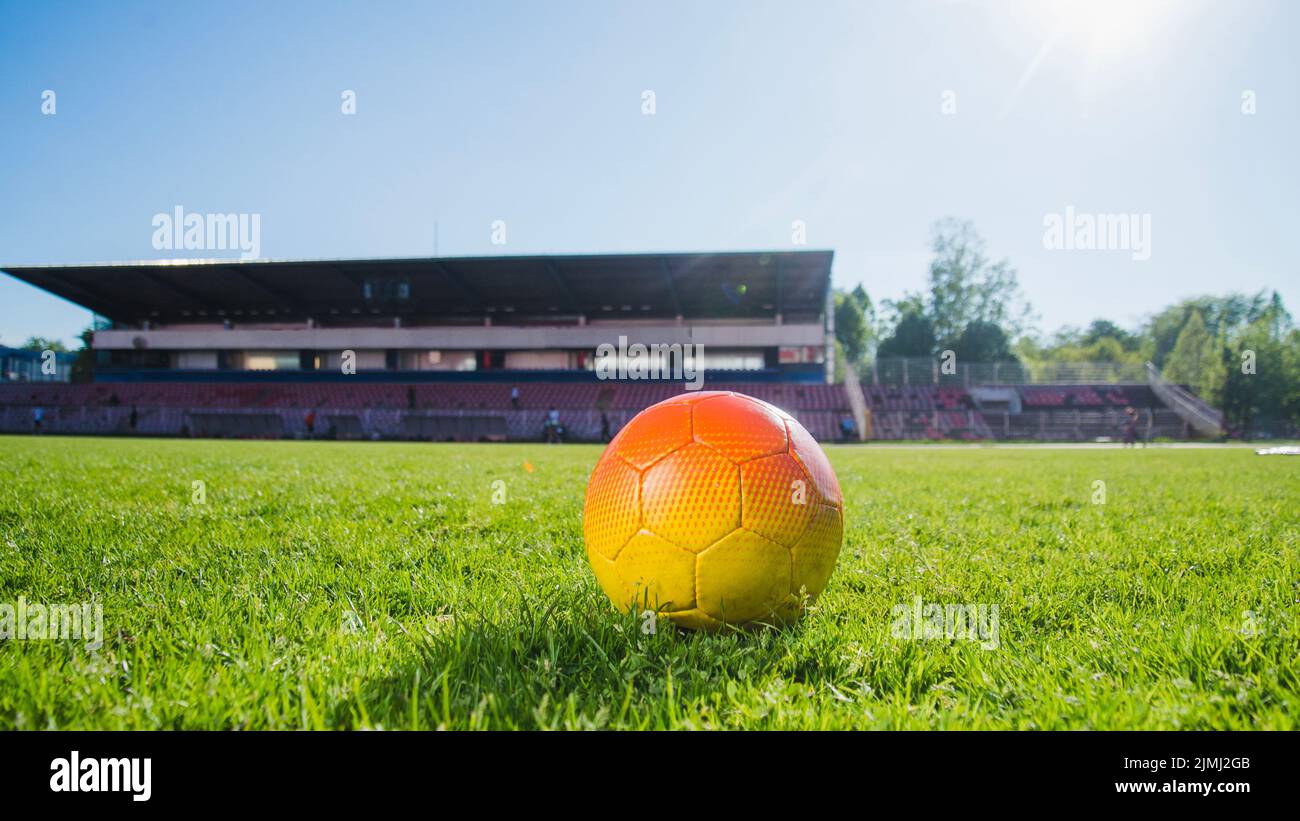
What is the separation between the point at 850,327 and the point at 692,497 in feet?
249

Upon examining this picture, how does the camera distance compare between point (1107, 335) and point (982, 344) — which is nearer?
point (982, 344)

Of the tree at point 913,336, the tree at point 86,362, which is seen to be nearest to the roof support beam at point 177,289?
the tree at point 86,362

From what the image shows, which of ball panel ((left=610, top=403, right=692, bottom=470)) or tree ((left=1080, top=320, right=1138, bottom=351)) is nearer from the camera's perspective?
ball panel ((left=610, top=403, right=692, bottom=470))

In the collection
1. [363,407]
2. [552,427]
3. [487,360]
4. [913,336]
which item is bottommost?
[552,427]

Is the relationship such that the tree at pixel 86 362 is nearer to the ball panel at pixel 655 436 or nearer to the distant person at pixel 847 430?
the distant person at pixel 847 430

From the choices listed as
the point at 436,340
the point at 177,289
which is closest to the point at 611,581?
the point at 436,340

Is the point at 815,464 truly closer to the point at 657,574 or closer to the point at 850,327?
the point at 657,574

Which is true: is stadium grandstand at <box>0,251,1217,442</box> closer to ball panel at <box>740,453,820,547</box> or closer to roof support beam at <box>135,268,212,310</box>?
roof support beam at <box>135,268,212,310</box>

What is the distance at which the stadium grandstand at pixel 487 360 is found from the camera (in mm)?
34656

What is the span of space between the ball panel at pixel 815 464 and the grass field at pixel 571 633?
20.5 inches

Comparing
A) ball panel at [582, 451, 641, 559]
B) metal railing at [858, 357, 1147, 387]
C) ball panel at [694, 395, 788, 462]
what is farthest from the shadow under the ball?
metal railing at [858, 357, 1147, 387]

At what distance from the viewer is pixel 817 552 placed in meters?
2.46

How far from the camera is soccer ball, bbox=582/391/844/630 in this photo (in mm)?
2281
